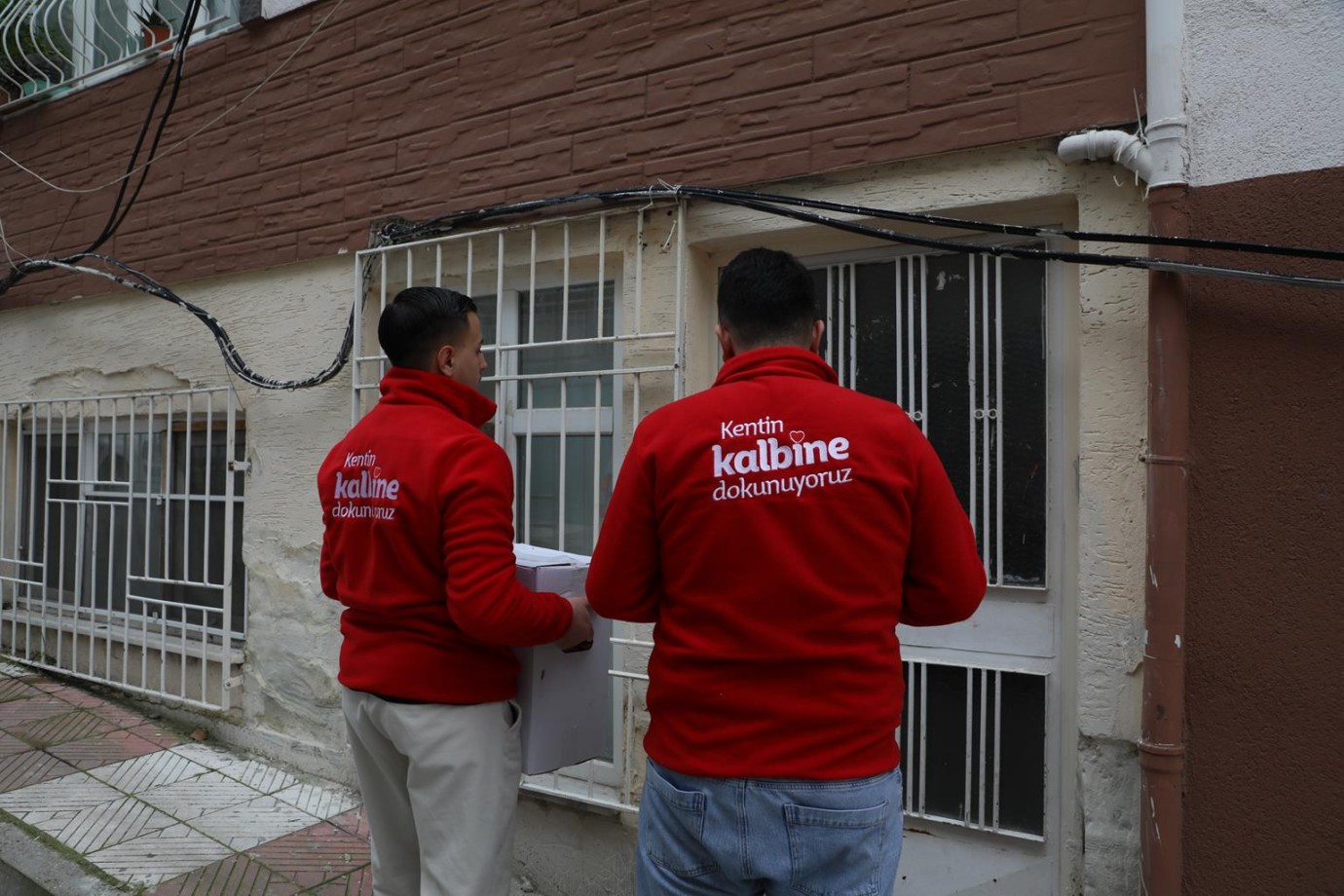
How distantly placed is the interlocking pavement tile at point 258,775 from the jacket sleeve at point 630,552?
323 centimetres

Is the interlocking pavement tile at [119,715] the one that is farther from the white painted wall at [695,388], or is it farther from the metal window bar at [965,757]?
the metal window bar at [965,757]

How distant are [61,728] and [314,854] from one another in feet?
7.28

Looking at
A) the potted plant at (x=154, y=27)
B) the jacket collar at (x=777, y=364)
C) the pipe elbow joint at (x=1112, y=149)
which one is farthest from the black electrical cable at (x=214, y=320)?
the pipe elbow joint at (x=1112, y=149)

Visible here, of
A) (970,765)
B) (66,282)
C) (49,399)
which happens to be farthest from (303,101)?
(970,765)

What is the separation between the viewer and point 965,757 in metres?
3.11

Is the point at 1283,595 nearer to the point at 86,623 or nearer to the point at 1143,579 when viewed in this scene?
the point at 1143,579

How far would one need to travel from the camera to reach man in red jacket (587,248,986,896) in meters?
1.77

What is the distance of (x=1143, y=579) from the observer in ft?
8.79

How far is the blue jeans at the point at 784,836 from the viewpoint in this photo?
1.77m

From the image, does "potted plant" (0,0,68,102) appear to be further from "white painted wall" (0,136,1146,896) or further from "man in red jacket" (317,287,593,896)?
"man in red jacket" (317,287,593,896)

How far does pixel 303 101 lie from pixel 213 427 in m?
1.76

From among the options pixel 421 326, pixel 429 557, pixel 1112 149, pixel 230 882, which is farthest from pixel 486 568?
pixel 230 882

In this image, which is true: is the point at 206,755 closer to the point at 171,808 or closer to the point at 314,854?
the point at 171,808

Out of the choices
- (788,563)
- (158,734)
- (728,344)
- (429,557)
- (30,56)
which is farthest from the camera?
(30,56)
